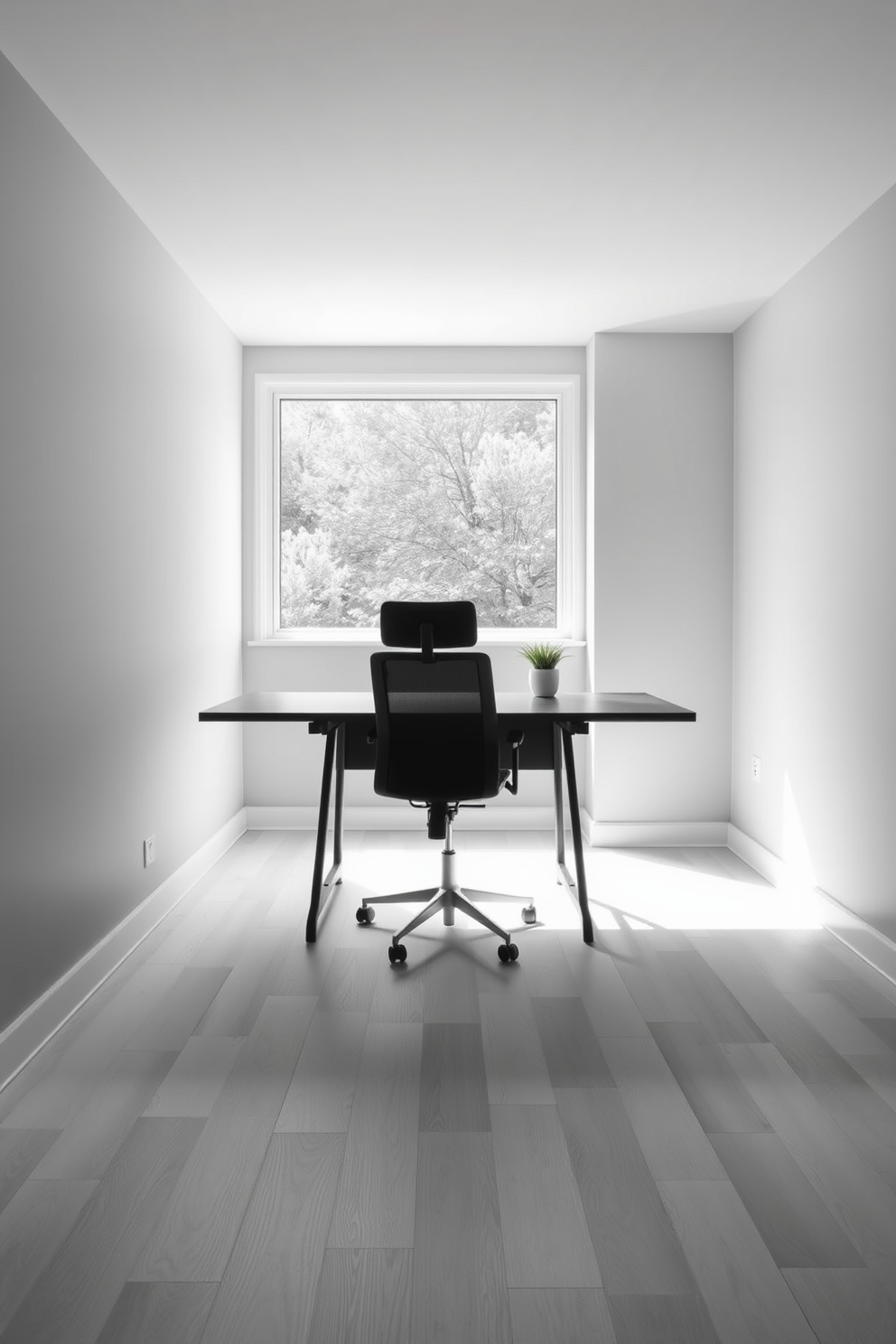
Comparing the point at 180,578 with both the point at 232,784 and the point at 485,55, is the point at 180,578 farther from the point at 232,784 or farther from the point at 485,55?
the point at 485,55

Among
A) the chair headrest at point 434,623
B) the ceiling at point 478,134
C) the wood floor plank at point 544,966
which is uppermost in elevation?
the ceiling at point 478,134

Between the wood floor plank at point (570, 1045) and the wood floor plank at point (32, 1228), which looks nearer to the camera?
the wood floor plank at point (32, 1228)

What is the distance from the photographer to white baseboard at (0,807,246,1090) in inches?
93.0

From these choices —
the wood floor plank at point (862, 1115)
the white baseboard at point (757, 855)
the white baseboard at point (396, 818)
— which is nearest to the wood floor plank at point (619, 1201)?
the wood floor plank at point (862, 1115)

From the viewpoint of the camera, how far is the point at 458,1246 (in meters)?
1.70

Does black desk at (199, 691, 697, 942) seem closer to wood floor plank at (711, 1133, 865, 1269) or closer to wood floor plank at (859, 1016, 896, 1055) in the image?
wood floor plank at (859, 1016, 896, 1055)

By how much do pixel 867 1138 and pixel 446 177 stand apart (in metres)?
3.09

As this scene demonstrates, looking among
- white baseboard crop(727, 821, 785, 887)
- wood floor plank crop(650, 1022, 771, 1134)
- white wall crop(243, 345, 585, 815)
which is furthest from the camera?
white wall crop(243, 345, 585, 815)

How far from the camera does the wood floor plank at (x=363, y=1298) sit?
1488 millimetres

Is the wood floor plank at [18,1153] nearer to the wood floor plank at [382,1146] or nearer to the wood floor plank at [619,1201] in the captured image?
the wood floor plank at [382,1146]

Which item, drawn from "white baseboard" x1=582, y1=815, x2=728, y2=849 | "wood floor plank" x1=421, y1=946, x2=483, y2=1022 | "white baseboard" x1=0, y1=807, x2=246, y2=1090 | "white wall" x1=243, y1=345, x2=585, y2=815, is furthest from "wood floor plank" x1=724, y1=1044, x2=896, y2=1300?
"white wall" x1=243, y1=345, x2=585, y2=815

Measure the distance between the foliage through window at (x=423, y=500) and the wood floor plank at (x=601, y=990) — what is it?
236cm

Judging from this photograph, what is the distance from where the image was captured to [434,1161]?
6.43 feet

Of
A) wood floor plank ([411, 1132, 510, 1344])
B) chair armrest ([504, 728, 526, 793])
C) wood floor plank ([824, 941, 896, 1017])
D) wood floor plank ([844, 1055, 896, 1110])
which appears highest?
chair armrest ([504, 728, 526, 793])
